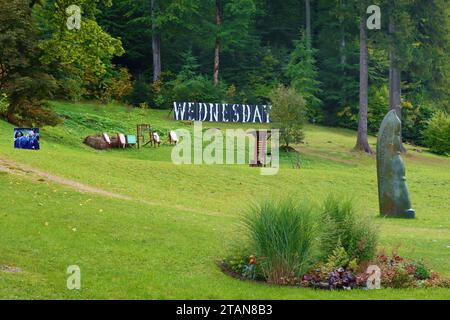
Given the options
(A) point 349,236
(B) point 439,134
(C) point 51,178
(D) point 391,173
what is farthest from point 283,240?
(B) point 439,134

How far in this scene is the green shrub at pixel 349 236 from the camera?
1218 cm

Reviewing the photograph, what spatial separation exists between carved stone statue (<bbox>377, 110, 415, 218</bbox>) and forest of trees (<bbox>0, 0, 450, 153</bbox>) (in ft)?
65.4

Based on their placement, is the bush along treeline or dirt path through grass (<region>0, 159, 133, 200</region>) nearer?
the bush along treeline

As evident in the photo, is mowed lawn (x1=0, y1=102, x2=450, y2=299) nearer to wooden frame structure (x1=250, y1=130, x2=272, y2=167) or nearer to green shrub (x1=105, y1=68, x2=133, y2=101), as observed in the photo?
wooden frame structure (x1=250, y1=130, x2=272, y2=167)

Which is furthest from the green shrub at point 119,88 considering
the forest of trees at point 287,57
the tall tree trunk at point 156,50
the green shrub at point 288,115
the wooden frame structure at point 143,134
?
the green shrub at point 288,115

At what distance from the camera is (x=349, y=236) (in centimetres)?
1259

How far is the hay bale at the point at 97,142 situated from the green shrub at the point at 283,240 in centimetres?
2026

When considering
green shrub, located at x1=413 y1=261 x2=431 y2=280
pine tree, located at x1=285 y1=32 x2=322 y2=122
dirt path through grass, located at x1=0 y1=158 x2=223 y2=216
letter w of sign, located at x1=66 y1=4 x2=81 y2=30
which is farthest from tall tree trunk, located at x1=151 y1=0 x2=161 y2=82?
green shrub, located at x1=413 y1=261 x2=431 y2=280

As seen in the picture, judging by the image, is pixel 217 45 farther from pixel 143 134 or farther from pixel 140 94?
pixel 143 134

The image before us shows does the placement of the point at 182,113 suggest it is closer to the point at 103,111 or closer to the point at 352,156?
the point at 103,111

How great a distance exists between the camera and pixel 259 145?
103ft

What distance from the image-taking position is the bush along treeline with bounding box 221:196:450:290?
11547 mm

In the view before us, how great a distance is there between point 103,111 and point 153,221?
2930 cm
